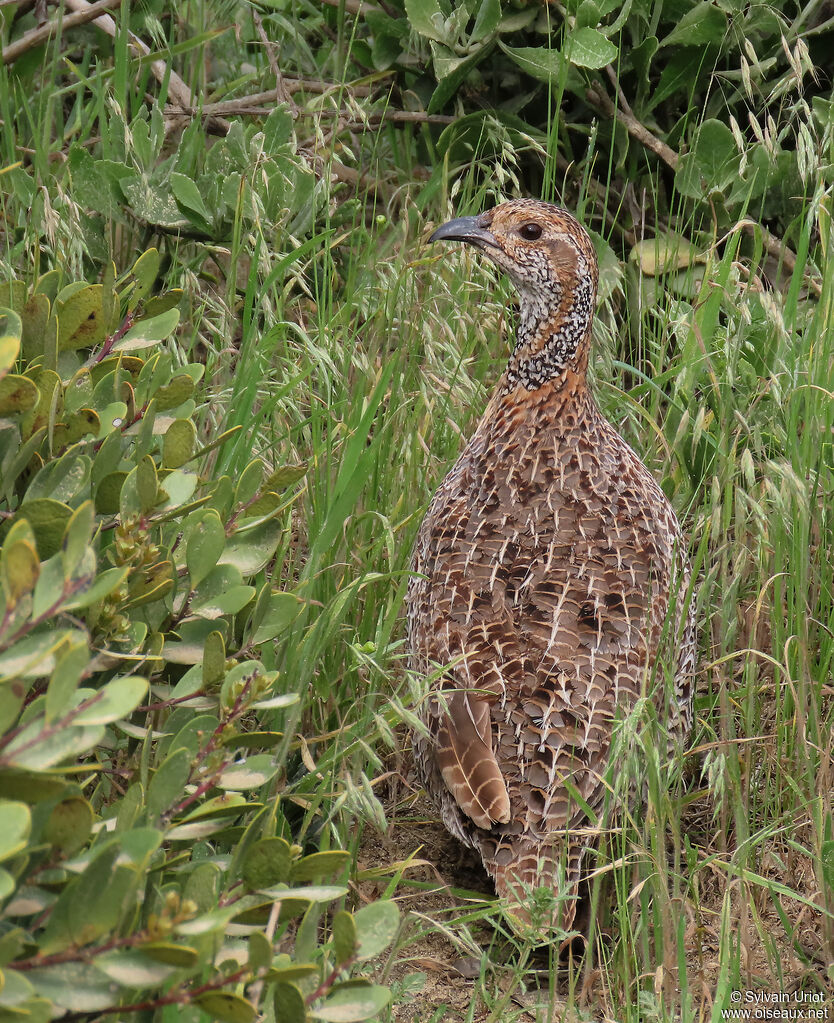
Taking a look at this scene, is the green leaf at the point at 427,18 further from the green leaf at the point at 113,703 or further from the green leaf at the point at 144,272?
the green leaf at the point at 113,703

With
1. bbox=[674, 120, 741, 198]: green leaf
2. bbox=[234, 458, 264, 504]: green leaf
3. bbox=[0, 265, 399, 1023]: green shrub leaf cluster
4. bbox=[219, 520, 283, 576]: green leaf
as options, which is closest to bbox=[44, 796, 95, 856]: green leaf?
bbox=[0, 265, 399, 1023]: green shrub leaf cluster

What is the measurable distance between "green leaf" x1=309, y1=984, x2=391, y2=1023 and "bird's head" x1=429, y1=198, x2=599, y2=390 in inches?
88.1

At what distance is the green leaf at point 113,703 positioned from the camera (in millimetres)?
1487

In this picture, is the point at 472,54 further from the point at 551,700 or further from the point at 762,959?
the point at 762,959

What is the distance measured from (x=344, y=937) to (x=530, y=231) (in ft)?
8.11

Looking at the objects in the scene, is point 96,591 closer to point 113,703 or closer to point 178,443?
point 113,703

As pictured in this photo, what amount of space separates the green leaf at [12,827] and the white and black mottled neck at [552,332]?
2.56 meters

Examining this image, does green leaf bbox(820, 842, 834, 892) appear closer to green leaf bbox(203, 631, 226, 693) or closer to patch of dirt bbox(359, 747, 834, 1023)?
patch of dirt bbox(359, 747, 834, 1023)

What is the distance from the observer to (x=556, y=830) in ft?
9.29

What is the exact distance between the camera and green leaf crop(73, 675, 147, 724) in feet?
4.88

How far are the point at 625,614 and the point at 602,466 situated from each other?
1.76 feet

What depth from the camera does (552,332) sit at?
3.77 m

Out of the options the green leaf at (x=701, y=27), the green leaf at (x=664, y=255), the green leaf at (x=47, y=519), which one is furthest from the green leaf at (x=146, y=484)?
the green leaf at (x=701, y=27)

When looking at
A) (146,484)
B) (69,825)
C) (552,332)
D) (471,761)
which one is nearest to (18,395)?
(146,484)
